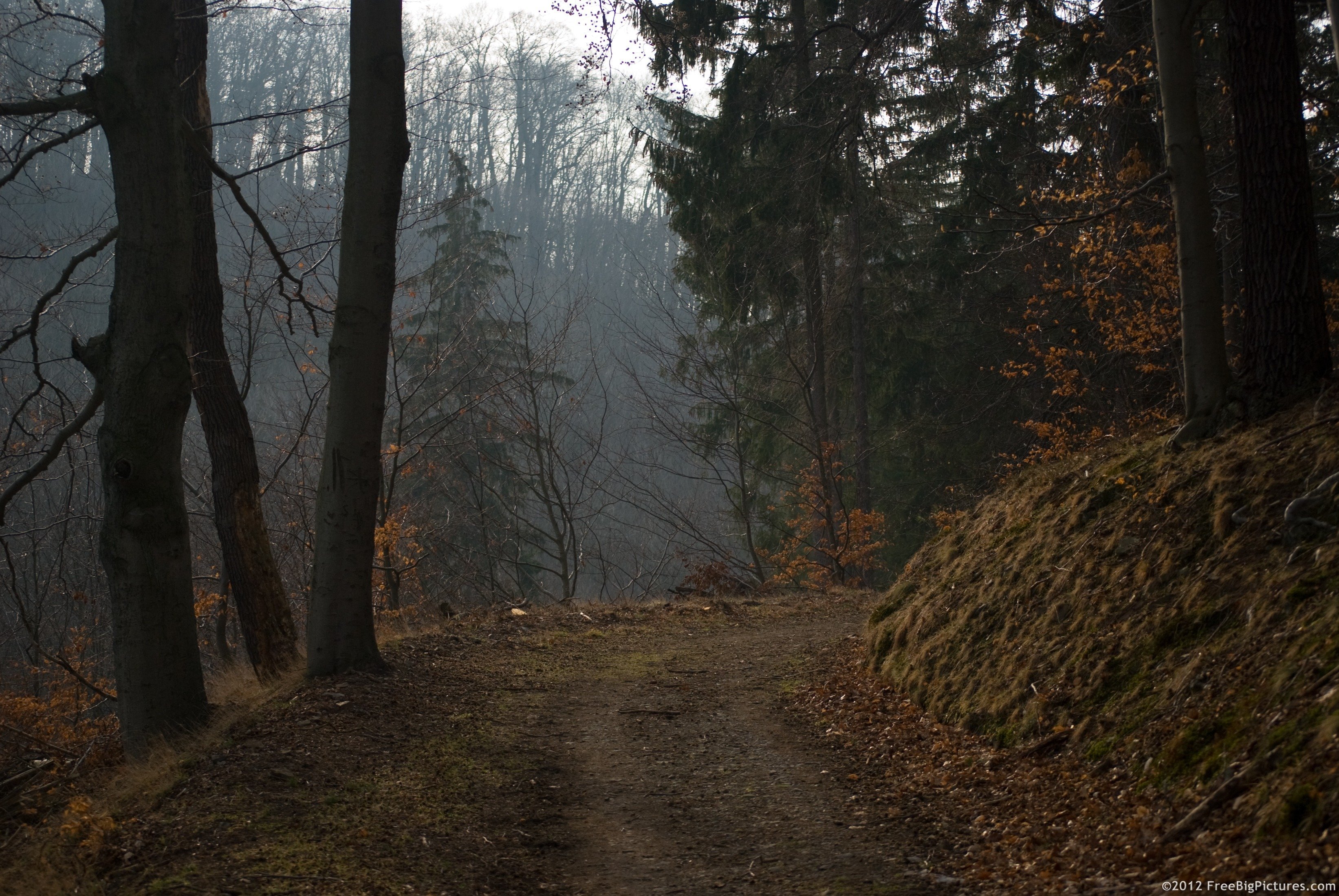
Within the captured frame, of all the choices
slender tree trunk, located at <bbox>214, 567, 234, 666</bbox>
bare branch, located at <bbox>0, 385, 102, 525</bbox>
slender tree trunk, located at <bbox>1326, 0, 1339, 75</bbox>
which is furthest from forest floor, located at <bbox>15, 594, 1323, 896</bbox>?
slender tree trunk, located at <bbox>214, 567, 234, 666</bbox>

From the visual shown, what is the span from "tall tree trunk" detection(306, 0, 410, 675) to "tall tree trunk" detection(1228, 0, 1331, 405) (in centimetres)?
557

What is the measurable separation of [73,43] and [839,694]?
27014 mm

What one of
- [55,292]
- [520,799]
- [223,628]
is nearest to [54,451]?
[55,292]

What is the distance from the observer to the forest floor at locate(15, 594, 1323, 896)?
3717 millimetres

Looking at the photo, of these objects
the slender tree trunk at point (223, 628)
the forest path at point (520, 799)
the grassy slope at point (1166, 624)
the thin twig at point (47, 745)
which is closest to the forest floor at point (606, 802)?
the forest path at point (520, 799)

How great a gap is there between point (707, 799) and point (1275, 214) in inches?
190

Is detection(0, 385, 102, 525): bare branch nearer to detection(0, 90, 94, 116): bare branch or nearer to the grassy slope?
detection(0, 90, 94, 116): bare branch

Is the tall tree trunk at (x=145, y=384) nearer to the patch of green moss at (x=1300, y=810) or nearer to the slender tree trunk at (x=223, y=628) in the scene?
the slender tree trunk at (x=223, y=628)

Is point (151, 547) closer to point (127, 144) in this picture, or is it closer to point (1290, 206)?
point (127, 144)

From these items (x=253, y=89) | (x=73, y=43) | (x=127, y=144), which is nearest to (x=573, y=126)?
(x=253, y=89)

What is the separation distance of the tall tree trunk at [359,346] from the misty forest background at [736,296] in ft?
4.62

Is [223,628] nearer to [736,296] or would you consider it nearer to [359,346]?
[359,346]

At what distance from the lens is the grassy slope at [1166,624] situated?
11.1 feet

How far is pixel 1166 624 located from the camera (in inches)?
175
